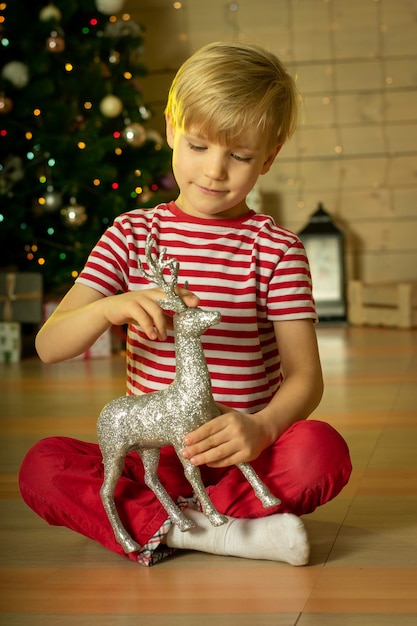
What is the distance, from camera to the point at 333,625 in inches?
38.6

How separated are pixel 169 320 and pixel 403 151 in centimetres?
349

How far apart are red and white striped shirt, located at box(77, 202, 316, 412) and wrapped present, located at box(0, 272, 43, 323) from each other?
7.13ft

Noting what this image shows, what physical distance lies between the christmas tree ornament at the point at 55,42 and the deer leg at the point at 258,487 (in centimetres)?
259

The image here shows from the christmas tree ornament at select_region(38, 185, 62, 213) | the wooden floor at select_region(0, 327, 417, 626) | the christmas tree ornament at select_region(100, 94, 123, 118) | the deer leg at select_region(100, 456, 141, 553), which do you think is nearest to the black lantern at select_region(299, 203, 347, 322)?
the christmas tree ornament at select_region(100, 94, 123, 118)

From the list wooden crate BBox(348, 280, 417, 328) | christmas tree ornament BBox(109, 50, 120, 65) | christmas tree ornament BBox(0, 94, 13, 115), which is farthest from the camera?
wooden crate BBox(348, 280, 417, 328)

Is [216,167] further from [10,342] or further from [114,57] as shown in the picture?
[114,57]

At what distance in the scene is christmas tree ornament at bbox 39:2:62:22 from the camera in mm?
3461

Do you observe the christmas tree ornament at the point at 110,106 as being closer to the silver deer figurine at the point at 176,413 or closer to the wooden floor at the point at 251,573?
the wooden floor at the point at 251,573

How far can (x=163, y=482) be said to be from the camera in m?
1.33

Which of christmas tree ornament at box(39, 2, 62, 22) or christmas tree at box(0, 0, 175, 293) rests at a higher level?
christmas tree ornament at box(39, 2, 62, 22)

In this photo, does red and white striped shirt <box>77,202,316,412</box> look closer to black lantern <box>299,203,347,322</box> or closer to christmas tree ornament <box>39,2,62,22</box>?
christmas tree ornament <box>39,2,62,22</box>

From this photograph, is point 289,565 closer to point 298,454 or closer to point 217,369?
point 298,454

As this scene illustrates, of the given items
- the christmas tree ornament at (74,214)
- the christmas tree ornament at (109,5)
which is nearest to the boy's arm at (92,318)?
the christmas tree ornament at (74,214)

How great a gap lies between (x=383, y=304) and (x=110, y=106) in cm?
143
